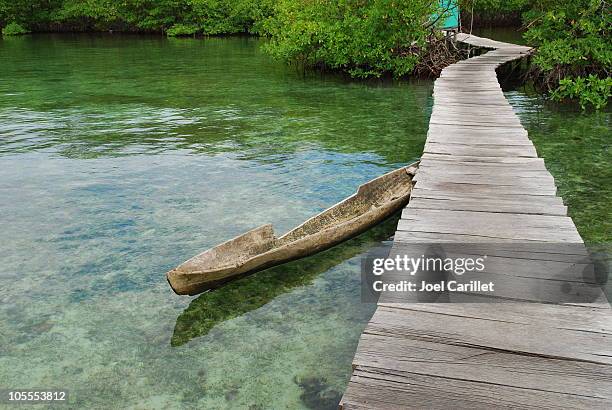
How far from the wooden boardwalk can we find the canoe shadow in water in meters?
0.90

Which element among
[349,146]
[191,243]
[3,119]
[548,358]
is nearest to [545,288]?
[548,358]

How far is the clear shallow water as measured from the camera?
3596 millimetres

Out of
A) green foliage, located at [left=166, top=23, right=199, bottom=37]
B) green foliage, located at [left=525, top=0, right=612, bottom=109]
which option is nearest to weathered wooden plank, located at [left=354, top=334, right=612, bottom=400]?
Answer: green foliage, located at [left=525, top=0, right=612, bottom=109]

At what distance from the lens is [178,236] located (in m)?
5.68

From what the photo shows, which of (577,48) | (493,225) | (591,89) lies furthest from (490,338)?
(577,48)

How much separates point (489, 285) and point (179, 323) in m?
2.17

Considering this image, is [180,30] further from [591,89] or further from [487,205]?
[487,205]

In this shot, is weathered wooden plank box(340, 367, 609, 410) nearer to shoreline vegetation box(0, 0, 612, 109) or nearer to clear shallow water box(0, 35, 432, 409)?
clear shallow water box(0, 35, 432, 409)

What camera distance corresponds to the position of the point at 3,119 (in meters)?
11.4

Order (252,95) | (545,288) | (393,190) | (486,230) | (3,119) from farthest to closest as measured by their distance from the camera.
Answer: (252,95) < (3,119) < (393,190) < (486,230) < (545,288)

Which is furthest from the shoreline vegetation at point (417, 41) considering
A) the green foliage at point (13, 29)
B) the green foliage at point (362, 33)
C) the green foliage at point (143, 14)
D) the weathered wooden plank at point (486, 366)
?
the green foliage at point (13, 29)

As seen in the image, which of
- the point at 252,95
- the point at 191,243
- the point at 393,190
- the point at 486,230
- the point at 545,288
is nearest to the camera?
the point at 545,288

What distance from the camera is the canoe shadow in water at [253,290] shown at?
412cm

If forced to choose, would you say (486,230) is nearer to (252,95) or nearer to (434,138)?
(434,138)
